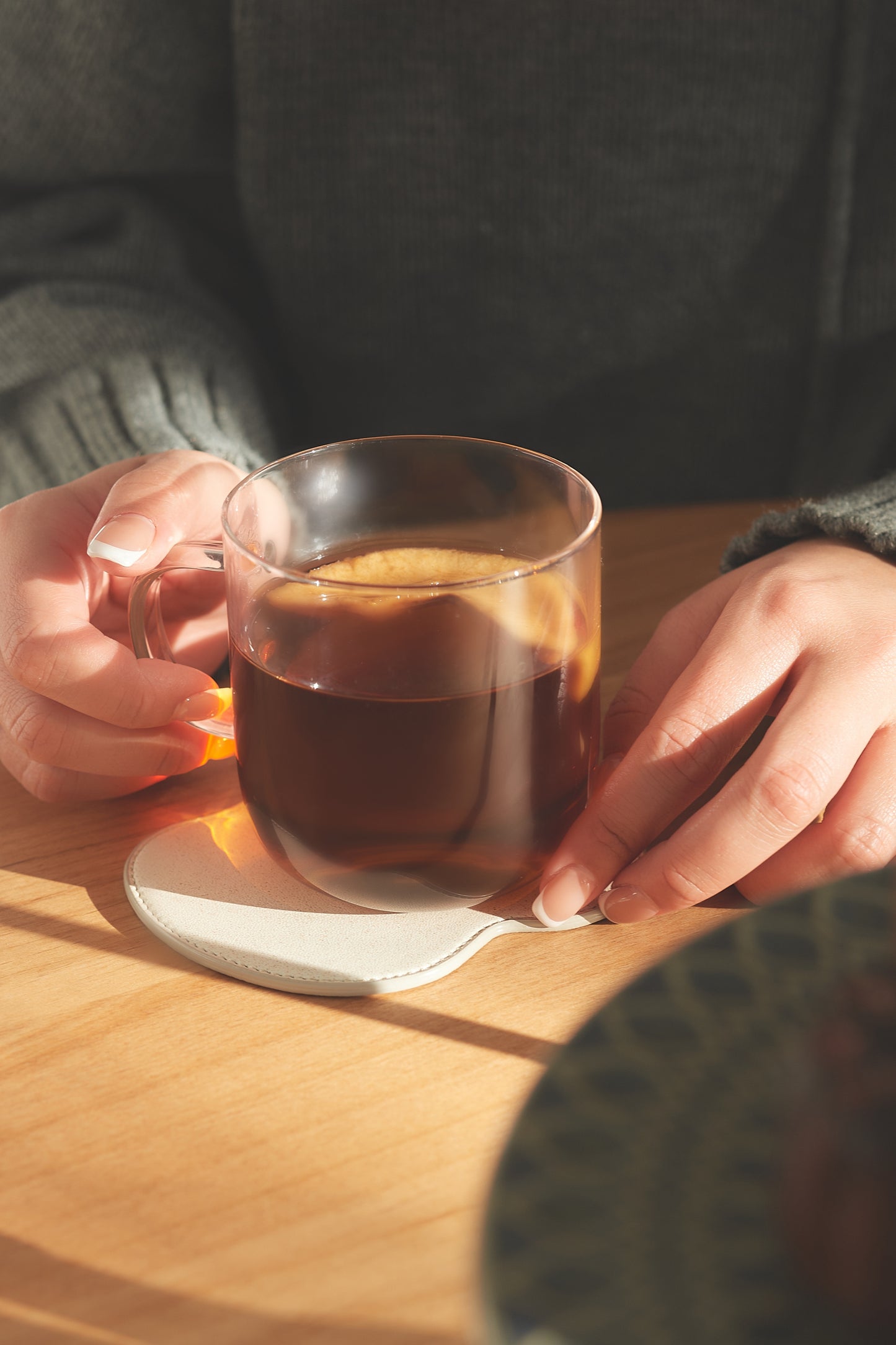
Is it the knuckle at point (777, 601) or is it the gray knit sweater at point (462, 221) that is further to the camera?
the gray knit sweater at point (462, 221)

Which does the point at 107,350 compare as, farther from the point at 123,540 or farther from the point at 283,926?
the point at 283,926

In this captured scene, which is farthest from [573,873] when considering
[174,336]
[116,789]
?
[174,336]

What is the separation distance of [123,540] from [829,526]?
311mm

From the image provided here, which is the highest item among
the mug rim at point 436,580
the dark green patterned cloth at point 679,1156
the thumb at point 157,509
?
the dark green patterned cloth at point 679,1156

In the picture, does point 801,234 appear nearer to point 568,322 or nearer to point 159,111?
point 568,322

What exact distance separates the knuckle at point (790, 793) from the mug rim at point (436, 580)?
0.11m

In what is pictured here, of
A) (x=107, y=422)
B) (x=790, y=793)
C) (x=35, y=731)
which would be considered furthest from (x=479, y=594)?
(x=107, y=422)

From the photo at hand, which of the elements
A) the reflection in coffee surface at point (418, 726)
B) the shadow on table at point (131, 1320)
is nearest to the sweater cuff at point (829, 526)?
the reflection in coffee surface at point (418, 726)

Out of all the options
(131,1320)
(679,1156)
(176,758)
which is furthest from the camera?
(176,758)

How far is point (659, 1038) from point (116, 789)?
0.36 meters

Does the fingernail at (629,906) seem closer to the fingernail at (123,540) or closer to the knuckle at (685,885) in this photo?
the knuckle at (685,885)

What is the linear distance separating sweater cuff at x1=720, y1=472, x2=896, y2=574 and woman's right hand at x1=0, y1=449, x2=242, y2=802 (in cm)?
26

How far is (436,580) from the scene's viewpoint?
1.42ft

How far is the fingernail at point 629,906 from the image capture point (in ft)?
1.34
